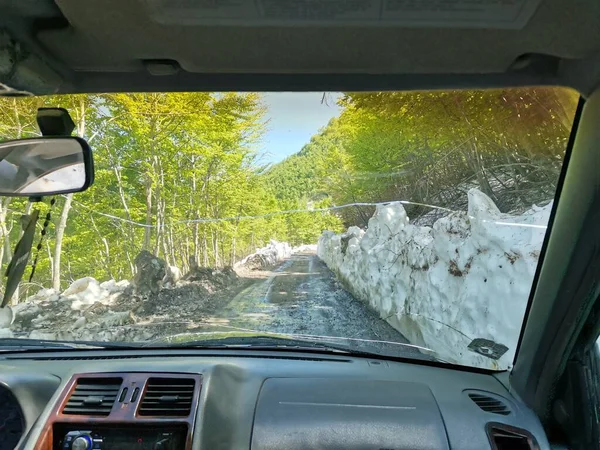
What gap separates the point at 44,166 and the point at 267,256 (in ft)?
12.8

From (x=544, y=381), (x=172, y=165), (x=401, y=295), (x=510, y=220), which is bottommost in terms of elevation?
(x=401, y=295)

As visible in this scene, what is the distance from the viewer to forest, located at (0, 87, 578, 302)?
3902 millimetres

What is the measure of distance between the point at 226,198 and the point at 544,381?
14.3ft

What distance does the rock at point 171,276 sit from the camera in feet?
19.3

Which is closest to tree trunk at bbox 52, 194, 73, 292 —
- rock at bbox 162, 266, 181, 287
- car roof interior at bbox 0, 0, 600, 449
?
rock at bbox 162, 266, 181, 287

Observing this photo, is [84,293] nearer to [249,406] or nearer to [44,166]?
[44,166]

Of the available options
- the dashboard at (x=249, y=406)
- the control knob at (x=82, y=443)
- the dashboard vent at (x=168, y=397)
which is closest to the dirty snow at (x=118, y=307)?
the dashboard at (x=249, y=406)

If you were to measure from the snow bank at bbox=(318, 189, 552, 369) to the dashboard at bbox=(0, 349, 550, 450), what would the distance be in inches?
23.8

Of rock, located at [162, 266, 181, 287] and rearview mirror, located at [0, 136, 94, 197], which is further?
rock, located at [162, 266, 181, 287]

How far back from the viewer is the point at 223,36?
5.81 ft

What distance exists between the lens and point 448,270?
6.45m

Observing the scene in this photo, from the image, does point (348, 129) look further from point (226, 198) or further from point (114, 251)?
point (114, 251)

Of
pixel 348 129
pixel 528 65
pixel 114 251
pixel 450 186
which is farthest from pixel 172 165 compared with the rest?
pixel 528 65

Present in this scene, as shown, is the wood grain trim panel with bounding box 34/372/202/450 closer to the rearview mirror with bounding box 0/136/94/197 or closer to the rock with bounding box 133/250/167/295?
the rearview mirror with bounding box 0/136/94/197
